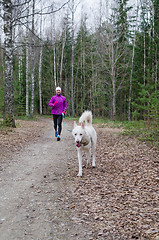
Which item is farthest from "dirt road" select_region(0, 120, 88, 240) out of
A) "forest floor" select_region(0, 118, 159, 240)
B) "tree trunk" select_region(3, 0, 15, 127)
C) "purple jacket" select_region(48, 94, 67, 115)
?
"tree trunk" select_region(3, 0, 15, 127)

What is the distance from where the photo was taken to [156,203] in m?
3.54

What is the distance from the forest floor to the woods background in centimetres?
392

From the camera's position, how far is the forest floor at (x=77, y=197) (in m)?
2.85

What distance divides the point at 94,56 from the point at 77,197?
2945 centimetres

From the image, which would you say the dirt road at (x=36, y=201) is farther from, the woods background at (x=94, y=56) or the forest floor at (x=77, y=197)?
the woods background at (x=94, y=56)

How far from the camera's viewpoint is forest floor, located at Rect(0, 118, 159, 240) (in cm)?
285

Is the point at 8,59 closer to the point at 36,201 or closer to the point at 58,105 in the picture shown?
the point at 58,105

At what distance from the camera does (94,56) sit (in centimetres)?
3095

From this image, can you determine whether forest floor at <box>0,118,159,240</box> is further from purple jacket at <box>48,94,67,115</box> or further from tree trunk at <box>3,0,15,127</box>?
tree trunk at <box>3,0,15,127</box>

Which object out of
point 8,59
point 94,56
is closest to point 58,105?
point 8,59

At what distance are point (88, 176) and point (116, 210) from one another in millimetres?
1750

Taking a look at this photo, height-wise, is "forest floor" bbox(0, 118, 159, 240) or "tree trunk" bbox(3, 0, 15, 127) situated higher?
"tree trunk" bbox(3, 0, 15, 127)

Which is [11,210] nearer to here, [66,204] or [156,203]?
[66,204]

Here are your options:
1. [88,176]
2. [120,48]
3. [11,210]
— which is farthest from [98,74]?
[11,210]
